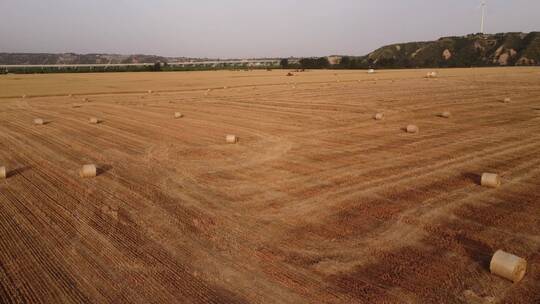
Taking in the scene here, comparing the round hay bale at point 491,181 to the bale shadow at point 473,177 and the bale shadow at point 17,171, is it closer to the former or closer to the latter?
the bale shadow at point 473,177

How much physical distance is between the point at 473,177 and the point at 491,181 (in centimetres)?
92

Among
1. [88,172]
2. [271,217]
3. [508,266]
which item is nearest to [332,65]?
[88,172]

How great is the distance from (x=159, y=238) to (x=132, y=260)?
2.91ft

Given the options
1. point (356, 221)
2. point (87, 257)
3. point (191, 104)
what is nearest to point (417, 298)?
point (356, 221)

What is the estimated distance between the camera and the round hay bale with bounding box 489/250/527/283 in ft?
19.8

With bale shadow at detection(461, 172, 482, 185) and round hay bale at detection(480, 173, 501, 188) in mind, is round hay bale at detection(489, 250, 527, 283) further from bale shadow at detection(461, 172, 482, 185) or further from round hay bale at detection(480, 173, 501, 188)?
bale shadow at detection(461, 172, 482, 185)

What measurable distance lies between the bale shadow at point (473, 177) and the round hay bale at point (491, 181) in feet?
1.04

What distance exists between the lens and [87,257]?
23.2 feet

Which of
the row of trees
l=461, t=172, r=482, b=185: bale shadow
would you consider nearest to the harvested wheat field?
l=461, t=172, r=482, b=185: bale shadow

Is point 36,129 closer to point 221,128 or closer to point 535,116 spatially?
point 221,128

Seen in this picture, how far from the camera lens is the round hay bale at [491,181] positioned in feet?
33.0

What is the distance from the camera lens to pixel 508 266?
6.07 m

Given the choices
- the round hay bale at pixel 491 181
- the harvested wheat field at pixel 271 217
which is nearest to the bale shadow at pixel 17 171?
the harvested wheat field at pixel 271 217

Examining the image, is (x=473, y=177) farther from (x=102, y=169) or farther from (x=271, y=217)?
(x=102, y=169)
